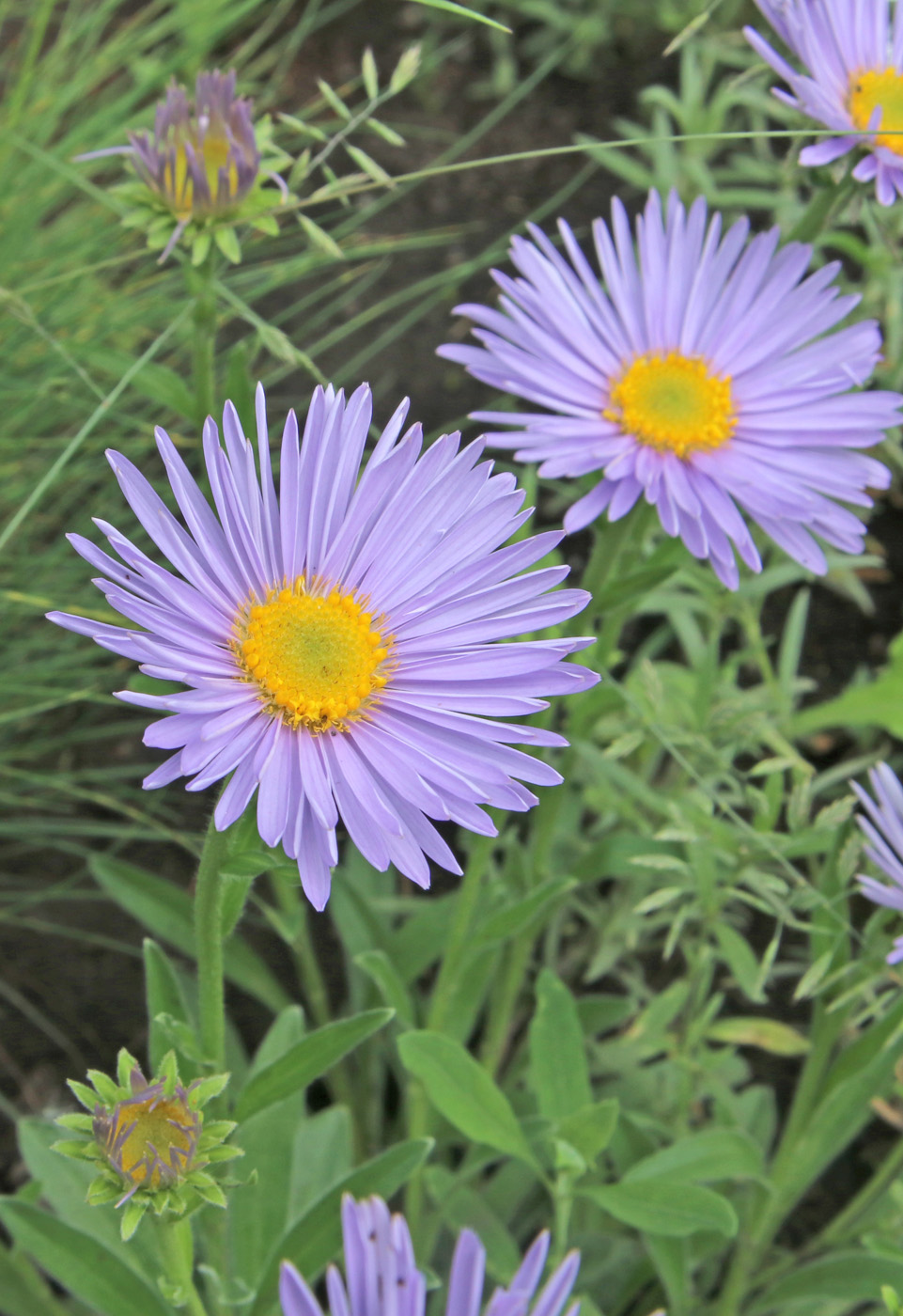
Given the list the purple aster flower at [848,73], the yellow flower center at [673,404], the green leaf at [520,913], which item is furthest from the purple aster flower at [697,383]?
the green leaf at [520,913]

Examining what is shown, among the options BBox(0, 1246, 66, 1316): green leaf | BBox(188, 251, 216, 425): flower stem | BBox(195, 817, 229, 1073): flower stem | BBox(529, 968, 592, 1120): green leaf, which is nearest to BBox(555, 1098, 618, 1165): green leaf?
BBox(529, 968, 592, 1120): green leaf

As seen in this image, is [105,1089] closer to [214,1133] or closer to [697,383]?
[214,1133]

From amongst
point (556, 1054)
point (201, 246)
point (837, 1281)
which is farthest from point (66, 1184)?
point (201, 246)

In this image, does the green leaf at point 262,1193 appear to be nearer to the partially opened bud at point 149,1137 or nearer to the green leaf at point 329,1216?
the green leaf at point 329,1216

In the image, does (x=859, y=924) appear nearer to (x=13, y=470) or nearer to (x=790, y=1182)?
(x=790, y=1182)

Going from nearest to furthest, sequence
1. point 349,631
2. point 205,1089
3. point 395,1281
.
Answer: point 395,1281 → point 205,1089 → point 349,631
